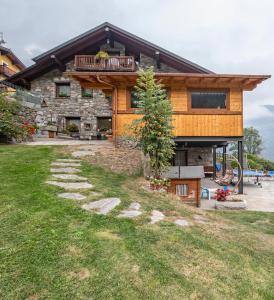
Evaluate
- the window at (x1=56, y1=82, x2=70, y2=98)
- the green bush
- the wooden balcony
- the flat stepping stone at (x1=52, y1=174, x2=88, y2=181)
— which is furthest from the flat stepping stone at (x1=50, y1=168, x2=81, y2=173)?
the window at (x1=56, y1=82, x2=70, y2=98)

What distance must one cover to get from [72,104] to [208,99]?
11.5 m

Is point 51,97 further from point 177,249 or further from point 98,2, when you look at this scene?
point 98,2

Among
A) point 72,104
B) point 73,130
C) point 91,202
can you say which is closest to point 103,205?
point 91,202

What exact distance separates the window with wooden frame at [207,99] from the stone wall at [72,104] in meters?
9.05

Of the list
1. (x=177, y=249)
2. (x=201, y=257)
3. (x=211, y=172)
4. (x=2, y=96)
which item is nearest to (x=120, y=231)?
(x=177, y=249)

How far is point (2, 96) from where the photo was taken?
12914 millimetres

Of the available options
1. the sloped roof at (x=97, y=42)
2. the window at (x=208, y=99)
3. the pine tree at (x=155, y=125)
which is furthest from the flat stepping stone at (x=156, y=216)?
the sloped roof at (x=97, y=42)

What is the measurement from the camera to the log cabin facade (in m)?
12.1

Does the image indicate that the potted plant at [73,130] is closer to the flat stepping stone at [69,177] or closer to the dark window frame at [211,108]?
the dark window frame at [211,108]

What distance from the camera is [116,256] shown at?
3457mm

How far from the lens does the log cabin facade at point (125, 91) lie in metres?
12.1

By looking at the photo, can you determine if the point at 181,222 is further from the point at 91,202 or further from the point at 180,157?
the point at 180,157

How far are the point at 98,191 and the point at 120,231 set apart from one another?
2083 mm

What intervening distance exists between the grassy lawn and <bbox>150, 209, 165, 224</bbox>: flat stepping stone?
0.40 feet
